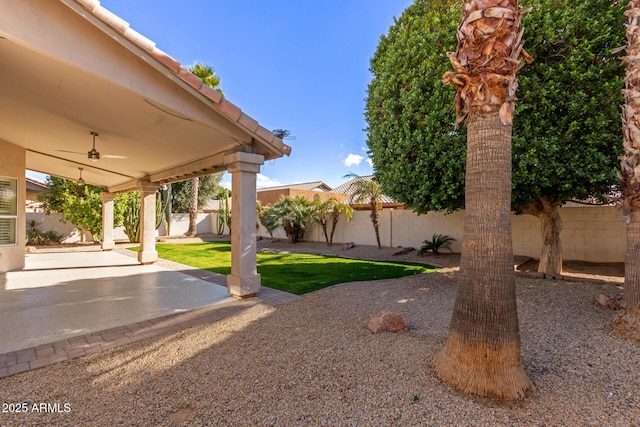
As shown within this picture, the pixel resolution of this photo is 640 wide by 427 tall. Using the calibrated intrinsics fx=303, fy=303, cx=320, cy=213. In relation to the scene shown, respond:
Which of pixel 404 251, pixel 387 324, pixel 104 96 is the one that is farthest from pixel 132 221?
pixel 387 324

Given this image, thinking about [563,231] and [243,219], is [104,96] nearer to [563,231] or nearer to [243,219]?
[243,219]

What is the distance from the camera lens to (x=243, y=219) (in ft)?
20.0

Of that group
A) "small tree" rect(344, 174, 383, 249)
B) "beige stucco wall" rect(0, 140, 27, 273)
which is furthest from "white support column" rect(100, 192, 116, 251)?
"small tree" rect(344, 174, 383, 249)

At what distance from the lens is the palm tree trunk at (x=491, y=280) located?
2826 millimetres

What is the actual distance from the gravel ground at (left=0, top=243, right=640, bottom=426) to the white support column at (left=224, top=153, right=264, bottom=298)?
1.42 m

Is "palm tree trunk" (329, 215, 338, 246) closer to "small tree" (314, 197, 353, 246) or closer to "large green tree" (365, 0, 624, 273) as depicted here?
"small tree" (314, 197, 353, 246)

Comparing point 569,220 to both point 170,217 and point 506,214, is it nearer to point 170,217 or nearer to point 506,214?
point 506,214

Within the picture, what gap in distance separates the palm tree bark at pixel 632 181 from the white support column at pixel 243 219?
595 cm

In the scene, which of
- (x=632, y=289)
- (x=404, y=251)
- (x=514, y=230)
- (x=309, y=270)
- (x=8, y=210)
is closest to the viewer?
(x=632, y=289)

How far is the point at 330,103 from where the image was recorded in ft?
59.1

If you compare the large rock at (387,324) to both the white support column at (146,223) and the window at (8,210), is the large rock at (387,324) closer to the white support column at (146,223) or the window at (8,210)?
the white support column at (146,223)

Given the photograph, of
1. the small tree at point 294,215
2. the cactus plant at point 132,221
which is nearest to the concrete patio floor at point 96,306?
the small tree at point 294,215

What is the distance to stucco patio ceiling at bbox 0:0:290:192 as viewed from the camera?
3.72 metres

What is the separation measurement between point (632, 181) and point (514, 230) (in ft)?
24.7
